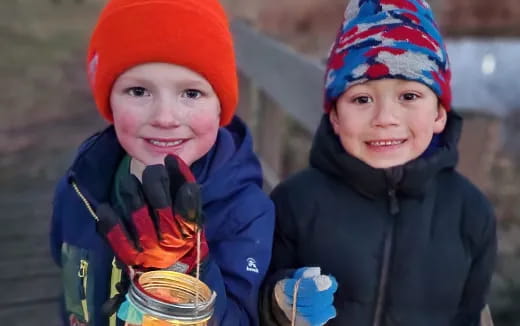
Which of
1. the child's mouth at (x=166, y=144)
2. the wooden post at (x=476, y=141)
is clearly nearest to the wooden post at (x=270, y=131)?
the wooden post at (x=476, y=141)

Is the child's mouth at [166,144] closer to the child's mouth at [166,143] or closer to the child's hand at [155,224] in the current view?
the child's mouth at [166,143]

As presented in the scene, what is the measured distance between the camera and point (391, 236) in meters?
1.71

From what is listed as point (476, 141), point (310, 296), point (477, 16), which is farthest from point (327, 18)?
point (310, 296)

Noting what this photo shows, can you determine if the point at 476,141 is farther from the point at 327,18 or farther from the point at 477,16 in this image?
the point at 327,18

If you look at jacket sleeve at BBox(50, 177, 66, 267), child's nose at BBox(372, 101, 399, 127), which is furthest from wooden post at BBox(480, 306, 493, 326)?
jacket sleeve at BBox(50, 177, 66, 267)

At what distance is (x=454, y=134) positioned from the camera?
5.80 feet

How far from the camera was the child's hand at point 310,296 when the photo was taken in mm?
1407

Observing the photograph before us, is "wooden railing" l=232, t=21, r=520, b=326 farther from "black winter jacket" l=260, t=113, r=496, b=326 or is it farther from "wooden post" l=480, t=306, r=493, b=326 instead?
"black winter jacket" l=260, t=113, r=496, b=326

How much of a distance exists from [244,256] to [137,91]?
1.46ft

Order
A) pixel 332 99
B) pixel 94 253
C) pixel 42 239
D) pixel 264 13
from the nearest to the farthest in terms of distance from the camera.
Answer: pixel 94 253, pixel 332 99, pixel 42 239, pixel 264 13

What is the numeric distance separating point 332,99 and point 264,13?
584cm

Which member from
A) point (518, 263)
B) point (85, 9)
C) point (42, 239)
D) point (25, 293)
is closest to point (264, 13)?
point (85, 9)

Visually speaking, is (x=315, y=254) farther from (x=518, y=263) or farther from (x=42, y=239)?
(x=518, y=263)

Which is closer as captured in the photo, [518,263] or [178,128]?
[178,128]
